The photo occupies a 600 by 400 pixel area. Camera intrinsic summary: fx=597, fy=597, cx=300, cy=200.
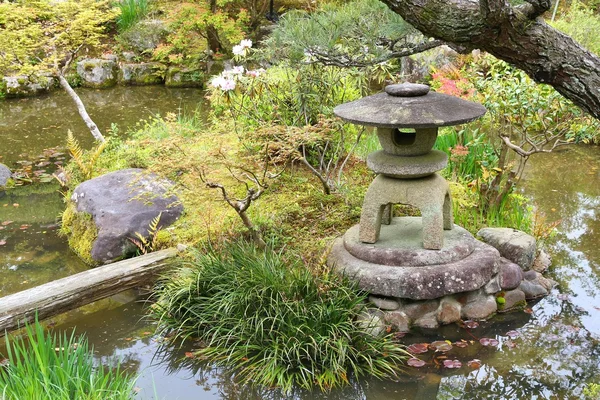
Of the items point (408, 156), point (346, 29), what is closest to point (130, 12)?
point (346, 29)

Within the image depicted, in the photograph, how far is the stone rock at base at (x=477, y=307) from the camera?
4809 millimetres

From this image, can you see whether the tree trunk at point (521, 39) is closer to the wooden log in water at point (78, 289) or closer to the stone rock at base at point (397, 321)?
the stone rock at base at point (397, 321)

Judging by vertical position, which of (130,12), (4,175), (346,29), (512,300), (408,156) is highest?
(346,29)

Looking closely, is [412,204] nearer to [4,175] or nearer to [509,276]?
[509,276]

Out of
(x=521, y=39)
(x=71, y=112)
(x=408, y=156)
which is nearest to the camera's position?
(x=521, y=39)

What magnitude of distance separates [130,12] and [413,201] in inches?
484

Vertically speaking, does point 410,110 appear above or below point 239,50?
below

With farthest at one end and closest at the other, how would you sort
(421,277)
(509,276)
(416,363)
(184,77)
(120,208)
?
1. (184,77)
2. (120,208)
3. (509,276)
4. (421,277)
5. (416,363)

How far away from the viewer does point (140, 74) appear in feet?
45.8

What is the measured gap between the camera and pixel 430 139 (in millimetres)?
4719

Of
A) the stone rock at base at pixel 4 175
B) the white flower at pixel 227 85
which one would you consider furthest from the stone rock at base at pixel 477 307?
the stone rock at base at pixel 4 175

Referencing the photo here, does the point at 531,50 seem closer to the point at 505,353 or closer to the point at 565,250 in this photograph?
the point at 505,353

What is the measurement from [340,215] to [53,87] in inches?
396

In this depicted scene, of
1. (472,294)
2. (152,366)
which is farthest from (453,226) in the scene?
(152,366)
